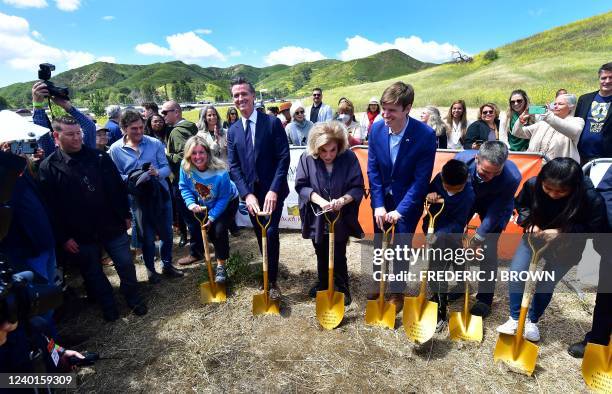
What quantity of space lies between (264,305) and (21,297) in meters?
2.43

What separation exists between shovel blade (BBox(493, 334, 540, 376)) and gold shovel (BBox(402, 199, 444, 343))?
0.58 metres

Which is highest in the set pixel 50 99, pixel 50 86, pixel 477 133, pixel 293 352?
pixel 50 86

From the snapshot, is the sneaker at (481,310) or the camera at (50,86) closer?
the sneaker at (481,310)

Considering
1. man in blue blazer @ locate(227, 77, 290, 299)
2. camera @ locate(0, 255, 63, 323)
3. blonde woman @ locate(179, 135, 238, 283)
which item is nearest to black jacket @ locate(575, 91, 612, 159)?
man in blue blazer @ locate(227, 77, 290, 299)

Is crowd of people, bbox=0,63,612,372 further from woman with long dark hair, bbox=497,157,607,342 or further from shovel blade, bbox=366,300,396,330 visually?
shovel blade, bbox=366,300,396,330

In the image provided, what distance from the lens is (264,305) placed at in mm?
3838

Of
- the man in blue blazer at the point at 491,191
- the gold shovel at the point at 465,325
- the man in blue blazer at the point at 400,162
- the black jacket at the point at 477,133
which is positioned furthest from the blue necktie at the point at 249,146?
the black jacket at the point at 477,133

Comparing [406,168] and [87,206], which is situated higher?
[406,168]

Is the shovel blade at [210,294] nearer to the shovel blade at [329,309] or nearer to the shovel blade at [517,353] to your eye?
the shovel blade at [329,309]

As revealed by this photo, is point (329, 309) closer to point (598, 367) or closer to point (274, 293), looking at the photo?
point (274, 293)

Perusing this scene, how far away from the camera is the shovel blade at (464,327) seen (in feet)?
10.8

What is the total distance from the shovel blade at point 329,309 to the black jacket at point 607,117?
3.93m

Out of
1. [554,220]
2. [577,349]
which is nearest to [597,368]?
[577,349]

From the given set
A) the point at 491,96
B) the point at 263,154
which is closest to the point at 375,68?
the point at 491,96
